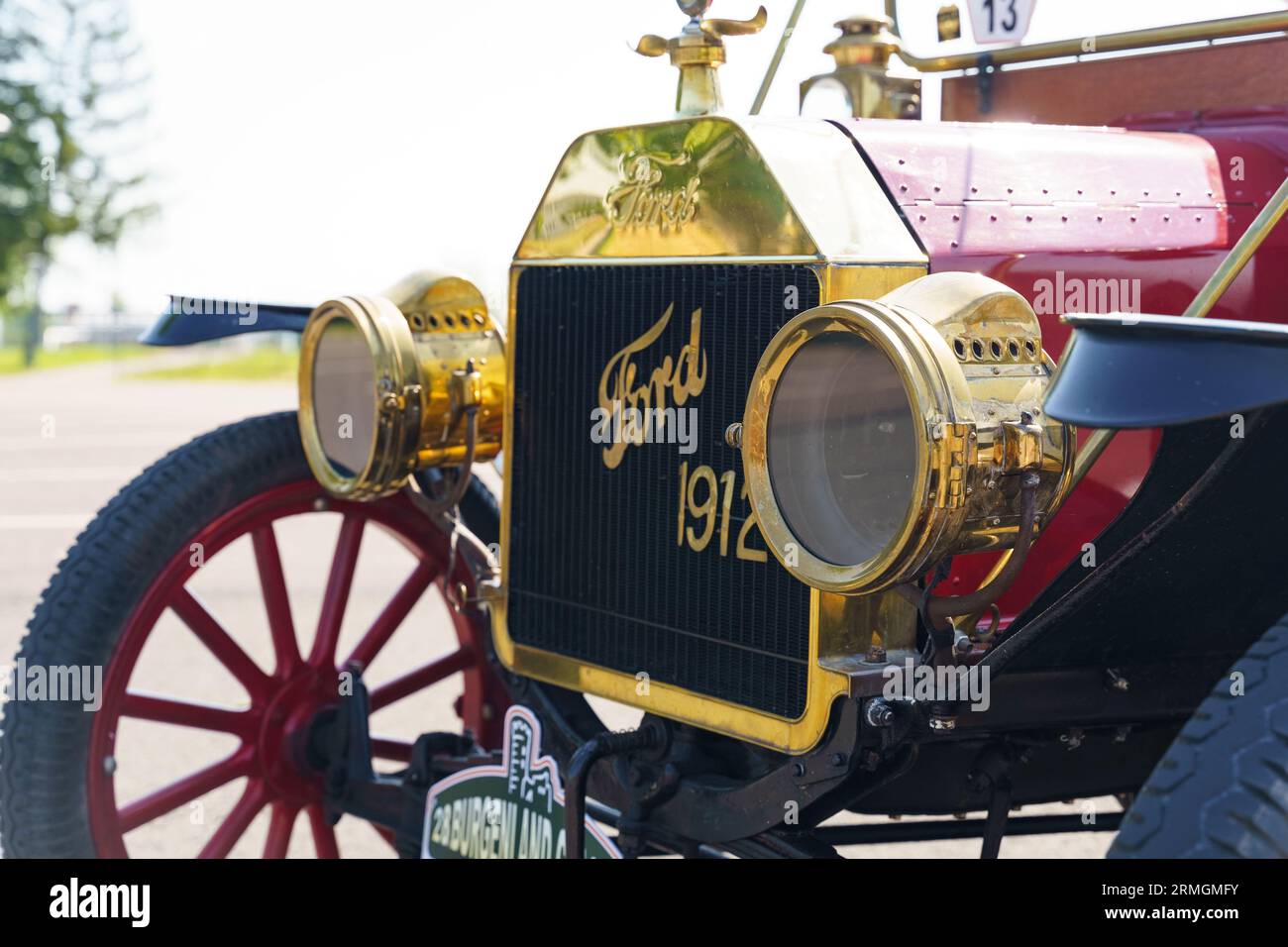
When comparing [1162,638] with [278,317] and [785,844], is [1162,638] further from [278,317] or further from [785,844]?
[278,317]

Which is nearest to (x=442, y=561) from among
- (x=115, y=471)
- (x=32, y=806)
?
(x=32, y=806)

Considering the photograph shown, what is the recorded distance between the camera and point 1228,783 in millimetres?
1446

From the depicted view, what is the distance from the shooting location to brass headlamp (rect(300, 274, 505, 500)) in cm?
254

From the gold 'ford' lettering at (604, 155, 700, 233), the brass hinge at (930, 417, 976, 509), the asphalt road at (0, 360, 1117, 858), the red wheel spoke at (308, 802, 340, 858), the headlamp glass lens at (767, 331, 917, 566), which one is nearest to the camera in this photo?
the brass hinge at (930, 417, 976, 509)

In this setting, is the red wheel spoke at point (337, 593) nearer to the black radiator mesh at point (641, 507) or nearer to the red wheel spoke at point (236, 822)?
the red wheel spoke at point (236, 822)

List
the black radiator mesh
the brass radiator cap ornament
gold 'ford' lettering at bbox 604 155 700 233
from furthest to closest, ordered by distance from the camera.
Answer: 1. the brass radiator cap ornament
2. gold 'ford' lettering at bbox 604 155 700 233
3. the black radiator mesh

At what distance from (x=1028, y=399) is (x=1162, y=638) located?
428 millimetres

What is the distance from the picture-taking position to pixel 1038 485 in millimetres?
1728

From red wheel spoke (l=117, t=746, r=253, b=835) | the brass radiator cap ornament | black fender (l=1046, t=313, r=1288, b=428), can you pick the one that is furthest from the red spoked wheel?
black fender (l=1046, t=313, r=1288, b=428)

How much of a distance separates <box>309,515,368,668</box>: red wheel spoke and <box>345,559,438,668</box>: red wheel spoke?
0.28ft

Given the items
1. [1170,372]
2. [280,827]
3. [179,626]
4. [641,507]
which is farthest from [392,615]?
[179,626]

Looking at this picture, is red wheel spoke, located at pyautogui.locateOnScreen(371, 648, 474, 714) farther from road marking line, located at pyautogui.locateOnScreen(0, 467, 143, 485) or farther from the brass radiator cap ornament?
road marking line, located at pyautogui.locateOnScreen(0, 467, 143, 485)

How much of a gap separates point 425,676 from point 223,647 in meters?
0.40

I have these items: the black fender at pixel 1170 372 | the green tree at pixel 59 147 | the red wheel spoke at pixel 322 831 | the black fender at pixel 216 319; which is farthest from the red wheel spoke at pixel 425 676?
the green tree at pixel 59 147
